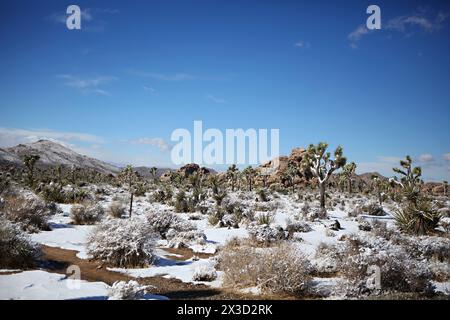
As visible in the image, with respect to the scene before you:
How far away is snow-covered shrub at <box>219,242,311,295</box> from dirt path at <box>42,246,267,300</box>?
426 mm

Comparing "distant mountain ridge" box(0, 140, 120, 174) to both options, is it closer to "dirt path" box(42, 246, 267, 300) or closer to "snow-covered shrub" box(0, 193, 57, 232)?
"snow-covered shrub" box(0, 193, 57, 232)

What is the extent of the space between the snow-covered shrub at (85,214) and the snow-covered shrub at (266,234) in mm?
7977

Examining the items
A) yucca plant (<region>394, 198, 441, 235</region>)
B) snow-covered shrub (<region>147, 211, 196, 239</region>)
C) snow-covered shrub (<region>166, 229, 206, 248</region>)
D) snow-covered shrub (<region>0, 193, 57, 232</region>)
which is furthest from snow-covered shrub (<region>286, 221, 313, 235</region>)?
snow-covered shrub (<region>0, 193, 57, 232</region>)

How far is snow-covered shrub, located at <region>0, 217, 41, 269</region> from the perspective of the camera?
786cm

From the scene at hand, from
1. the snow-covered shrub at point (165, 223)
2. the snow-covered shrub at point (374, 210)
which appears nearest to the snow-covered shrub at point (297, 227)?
the snow-covered shrub at point (165, 223)

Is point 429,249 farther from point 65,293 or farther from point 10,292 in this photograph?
point 10,292

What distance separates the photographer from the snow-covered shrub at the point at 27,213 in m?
12.1

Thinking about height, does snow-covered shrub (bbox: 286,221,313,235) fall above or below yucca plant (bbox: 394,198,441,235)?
below

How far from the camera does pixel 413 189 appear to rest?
19109mm

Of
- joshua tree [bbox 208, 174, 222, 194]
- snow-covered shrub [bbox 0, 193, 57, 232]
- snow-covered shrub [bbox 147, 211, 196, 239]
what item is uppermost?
joshua tree [bbox 208, 174, 222, 194]

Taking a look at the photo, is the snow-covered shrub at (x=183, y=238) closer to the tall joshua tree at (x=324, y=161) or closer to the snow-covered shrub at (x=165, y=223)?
the snow-covered shrub at (x=165, y=223)

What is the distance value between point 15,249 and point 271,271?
234 inches

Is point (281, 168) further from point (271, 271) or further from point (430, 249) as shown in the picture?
point (271, 271)

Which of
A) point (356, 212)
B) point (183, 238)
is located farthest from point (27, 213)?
point (356, 212)
